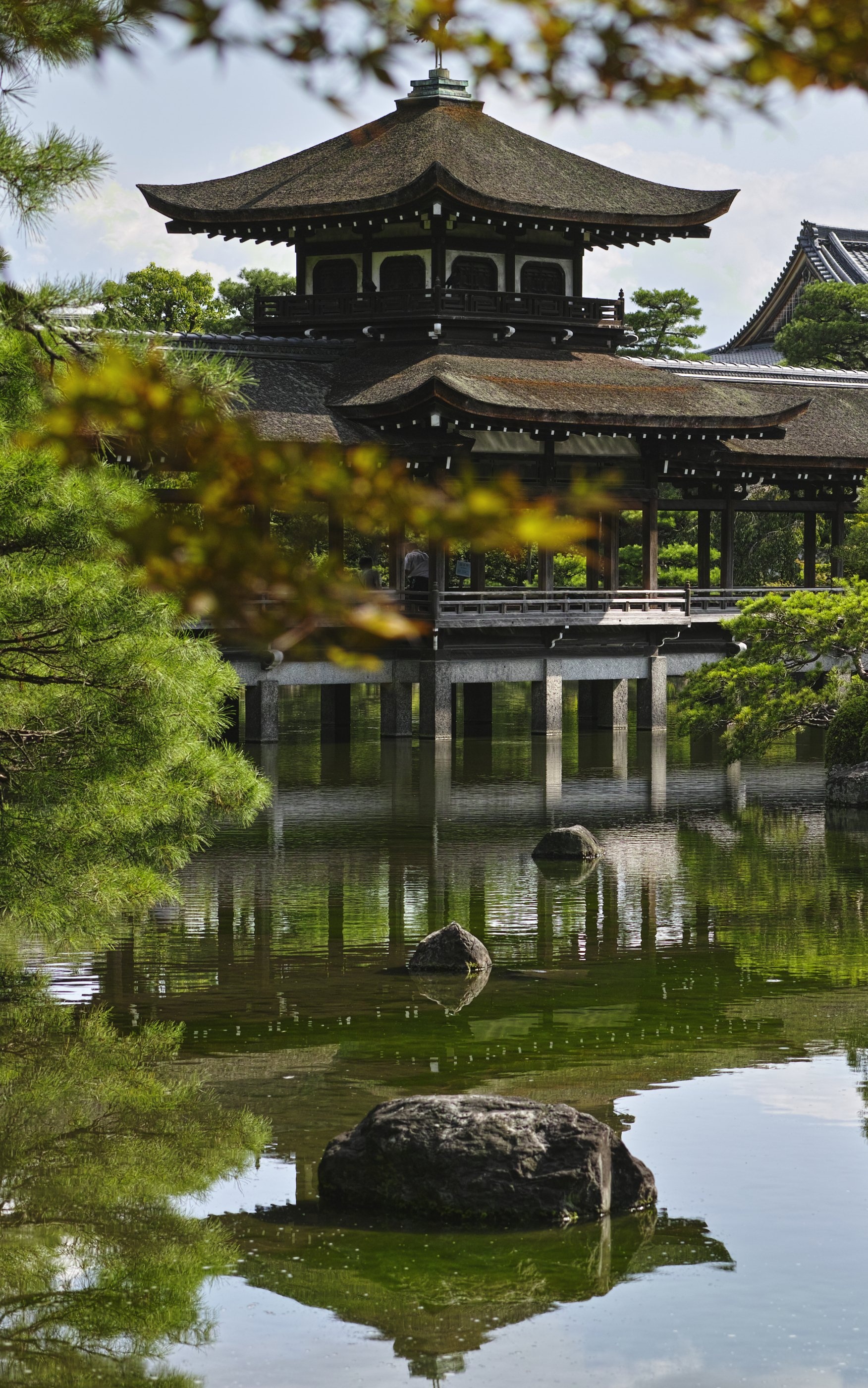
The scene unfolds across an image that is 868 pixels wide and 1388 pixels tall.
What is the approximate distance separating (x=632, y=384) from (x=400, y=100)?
286 inches

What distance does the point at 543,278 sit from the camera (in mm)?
32156

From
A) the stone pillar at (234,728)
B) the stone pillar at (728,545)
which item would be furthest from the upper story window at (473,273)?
the stone pillar at (234,728)

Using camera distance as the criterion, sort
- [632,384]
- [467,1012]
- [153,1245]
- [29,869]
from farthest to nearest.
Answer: [632,384]
[467,1012]
[29,869]
[153,1245]

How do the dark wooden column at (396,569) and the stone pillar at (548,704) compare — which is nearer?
the dark wooden column at (396,569)

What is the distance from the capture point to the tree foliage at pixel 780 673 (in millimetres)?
22047

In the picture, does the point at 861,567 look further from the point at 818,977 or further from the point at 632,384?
the point at 818,977

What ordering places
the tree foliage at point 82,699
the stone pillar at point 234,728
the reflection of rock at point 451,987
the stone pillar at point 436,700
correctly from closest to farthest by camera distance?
the tree foliage at point 82,699 → the reflection of rock at point 451,987 → the stone pillar at point 436,700 → the stone pillar at point 234,728

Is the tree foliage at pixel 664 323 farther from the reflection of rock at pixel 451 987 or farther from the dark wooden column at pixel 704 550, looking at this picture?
the reflection of rock at pixel 451 987

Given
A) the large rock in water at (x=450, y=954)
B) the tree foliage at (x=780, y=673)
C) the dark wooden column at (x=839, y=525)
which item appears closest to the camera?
the large rock in water at (x=450, y=954)

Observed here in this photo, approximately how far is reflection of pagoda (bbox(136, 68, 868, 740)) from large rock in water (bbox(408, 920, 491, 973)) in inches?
582

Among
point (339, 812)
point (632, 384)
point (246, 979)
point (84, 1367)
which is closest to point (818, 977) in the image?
point (246, 979)

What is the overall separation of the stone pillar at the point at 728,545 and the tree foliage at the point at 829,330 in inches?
Result: 548

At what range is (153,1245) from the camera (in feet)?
24.6

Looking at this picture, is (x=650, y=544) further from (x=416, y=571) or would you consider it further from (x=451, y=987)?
(x=451, y=987)
